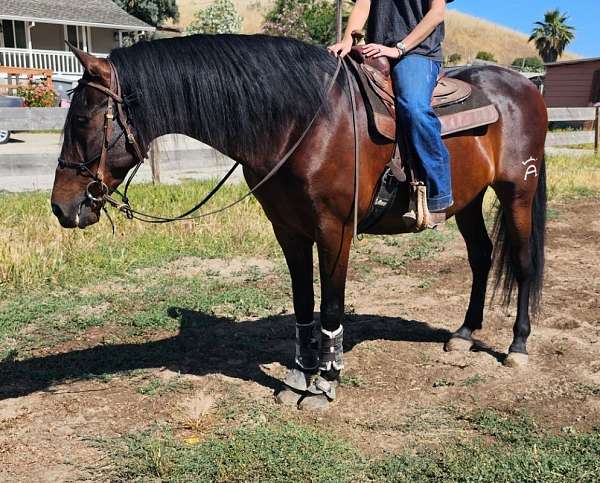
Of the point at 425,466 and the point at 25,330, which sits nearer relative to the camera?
the point at 425,466

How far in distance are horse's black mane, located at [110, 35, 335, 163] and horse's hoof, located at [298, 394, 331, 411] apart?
1.44 metres

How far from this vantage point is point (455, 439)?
3201 mm

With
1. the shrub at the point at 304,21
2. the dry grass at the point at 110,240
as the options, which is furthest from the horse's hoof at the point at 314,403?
the shrub at the point at 304,21

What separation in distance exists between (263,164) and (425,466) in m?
1.68

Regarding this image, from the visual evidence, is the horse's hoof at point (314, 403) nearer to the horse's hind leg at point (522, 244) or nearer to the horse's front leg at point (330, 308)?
the horse's front leg at point (330, 308)

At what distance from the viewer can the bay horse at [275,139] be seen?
2.92 m

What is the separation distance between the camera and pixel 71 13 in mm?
28859

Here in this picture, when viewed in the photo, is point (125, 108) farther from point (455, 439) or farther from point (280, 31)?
point (280, 31)

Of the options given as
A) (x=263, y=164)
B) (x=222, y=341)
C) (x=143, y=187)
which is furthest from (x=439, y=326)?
(x=143, y=187)

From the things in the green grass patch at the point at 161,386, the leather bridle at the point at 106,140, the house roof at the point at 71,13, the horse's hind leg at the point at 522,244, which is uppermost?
the house roof at the point at 71,13

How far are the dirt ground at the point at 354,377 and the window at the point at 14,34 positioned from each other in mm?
28042

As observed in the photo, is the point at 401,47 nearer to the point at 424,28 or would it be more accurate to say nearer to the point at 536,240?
the point at 424,28

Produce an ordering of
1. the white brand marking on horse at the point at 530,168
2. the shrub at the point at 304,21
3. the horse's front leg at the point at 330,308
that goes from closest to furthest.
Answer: the horse's front leg at the point at 330,308 → the white brand marking on horse at the point at 530,168 → the shrub at the point at 304,21

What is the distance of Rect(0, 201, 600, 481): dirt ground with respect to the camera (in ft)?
10.7
